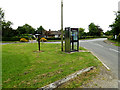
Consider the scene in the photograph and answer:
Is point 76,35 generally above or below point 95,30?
below

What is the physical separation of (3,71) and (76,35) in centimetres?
863

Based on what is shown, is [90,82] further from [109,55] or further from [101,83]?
[109,55]

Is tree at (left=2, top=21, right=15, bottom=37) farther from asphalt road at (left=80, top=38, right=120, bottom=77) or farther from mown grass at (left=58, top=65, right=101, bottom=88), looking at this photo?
mown grass at (left=58, top=65, right=101, bottom=88)

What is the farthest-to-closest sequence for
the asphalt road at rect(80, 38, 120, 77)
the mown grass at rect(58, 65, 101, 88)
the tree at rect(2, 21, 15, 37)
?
1. the tree at rect(2, 21, 15, 37)
2. the asphalt road at rect(80, 38, 120, 77)
3. the mown grass at rect(58, 65, 101, 88)

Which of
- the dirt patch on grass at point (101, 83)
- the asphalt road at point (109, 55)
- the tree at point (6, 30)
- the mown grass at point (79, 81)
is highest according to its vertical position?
the tree at point (6, 30)

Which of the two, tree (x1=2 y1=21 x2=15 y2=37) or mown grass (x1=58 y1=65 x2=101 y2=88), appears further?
tree (x1=2 y1=21 x2=15 y2=37)

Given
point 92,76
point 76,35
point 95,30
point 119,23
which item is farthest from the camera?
point 95,30

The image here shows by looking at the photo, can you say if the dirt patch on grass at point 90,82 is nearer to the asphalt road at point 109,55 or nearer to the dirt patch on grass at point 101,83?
the dirt patch on grass at point 101,83

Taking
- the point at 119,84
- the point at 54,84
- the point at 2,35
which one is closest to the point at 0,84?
the point at 54,84

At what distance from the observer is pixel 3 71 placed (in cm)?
525

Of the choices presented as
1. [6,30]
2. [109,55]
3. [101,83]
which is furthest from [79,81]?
[6,30]

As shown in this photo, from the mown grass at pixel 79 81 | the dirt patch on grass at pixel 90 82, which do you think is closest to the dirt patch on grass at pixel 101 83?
→ the dirt patch on grass at pixel 90 82

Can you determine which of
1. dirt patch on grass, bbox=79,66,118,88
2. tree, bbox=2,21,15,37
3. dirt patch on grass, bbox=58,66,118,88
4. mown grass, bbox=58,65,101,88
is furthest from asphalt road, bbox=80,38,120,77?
tree, bbox=2,21,15,37

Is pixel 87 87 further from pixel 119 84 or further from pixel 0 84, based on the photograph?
pixel 0 84
